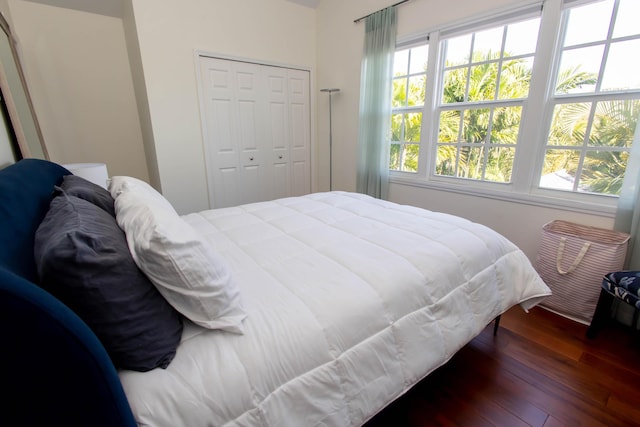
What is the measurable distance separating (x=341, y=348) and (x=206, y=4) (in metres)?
3.64

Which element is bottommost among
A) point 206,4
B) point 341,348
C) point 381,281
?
point 341,348

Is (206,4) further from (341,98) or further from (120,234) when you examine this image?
(120,234)

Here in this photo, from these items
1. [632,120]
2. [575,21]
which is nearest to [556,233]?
[632,120]

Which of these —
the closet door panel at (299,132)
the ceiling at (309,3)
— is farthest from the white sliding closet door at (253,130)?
the ceiling at (309,3)

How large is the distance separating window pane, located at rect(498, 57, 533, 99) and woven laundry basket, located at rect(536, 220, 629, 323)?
109 centimetres

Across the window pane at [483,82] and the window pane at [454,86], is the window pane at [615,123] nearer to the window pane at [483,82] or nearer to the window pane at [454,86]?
the window pane at [483,82]

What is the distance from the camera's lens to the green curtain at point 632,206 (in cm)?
176

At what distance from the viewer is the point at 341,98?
3717mm

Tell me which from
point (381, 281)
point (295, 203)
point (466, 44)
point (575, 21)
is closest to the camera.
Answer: point (381, 281)

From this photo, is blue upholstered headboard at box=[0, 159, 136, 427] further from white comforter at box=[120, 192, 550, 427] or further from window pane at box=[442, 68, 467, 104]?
window pane at box=[442, 68, 467, 104]

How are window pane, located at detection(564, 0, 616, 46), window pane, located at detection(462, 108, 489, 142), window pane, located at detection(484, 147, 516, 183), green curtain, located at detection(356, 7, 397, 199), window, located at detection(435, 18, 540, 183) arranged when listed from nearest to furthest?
window pane, located at detection(564, 0, 616, 46) < window, located at detection(435, 18, 540, 183) < window pane, located at detection(484, 147, 516, 183) < window pane, located at detection(462, 108, 489, 142) < green curtain, located at detection(356, 7, 397, 199)

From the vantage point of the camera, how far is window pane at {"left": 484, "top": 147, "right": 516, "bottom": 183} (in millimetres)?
2432

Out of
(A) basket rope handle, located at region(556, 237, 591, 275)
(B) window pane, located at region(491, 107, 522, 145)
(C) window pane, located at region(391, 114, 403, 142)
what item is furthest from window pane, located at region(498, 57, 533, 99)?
(A) basket rope handle, located at region(556, 237, 591, 275)

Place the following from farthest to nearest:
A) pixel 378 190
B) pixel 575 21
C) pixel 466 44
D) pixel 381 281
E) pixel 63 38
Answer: pixel 378 190
pixel 63 38
pixel 466 44
pixel 575 21
pixel 381 281
